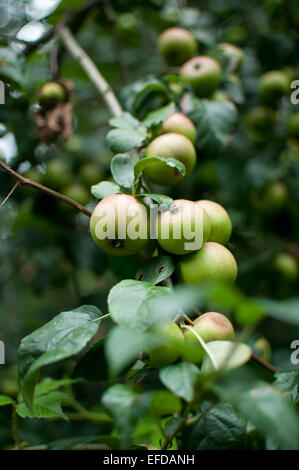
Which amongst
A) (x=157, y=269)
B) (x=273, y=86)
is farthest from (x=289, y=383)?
(x=273, y=86)

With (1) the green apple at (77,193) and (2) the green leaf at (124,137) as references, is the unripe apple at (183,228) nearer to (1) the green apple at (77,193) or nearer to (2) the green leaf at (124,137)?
(2) the green leaf at (124,137)

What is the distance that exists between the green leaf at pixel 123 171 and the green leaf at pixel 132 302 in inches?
8.3

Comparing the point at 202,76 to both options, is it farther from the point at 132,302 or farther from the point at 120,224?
the point at 132,302

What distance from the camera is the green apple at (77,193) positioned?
5.11 ft

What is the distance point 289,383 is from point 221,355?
0.19 meters

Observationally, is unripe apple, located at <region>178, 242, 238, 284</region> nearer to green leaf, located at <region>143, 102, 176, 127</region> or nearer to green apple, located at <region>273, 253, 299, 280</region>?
green leaf, located at <region>143, 102, 176, 127</region>

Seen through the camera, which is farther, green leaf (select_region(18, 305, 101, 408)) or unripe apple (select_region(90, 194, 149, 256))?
unripe apple (select_region(90, 194, 149, 256))

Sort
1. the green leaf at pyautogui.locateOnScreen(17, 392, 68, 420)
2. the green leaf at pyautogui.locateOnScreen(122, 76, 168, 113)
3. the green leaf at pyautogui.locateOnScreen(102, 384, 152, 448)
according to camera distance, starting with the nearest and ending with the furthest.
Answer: the green leaf at pyautogui.locateOnScreen(102, 384, 152, 448) → the green leaf at pyautogui.locateOnScreen(17, 392, 68, 420) → the green leaf at pyautogui.locateOnScreen(122, 76, 168, 113)

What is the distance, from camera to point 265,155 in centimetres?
168

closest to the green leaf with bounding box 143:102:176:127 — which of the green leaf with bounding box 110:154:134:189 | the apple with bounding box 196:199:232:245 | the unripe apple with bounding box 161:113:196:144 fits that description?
the unripe apple with bounding box 161:113:196:144

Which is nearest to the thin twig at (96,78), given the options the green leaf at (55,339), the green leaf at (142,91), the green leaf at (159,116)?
the green leaf at (142,91)

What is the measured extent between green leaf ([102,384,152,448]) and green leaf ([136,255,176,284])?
178 millimetres

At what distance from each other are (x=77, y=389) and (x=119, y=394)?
1.03 metres

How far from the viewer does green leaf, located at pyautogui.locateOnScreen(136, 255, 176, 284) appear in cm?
65
